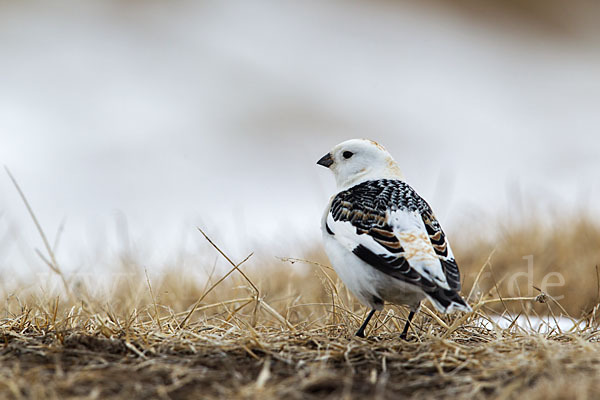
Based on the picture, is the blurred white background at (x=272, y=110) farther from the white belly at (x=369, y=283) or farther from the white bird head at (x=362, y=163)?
the white belly at (x=369, y=283)

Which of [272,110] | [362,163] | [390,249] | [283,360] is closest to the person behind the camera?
[283,360]

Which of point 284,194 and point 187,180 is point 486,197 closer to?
point 284,194

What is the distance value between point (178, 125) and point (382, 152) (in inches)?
384

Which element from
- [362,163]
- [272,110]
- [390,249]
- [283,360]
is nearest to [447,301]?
[390,249]

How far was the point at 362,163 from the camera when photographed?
360 cm

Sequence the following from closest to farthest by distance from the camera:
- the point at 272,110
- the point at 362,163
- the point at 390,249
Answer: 1. the point at 390,249
2. the point at 362,163
3. the point at 272,110

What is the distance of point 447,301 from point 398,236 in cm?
36

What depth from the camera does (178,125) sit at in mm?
12969

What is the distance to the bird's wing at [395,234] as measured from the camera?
2861 millimetres

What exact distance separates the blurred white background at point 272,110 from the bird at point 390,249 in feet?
8.54

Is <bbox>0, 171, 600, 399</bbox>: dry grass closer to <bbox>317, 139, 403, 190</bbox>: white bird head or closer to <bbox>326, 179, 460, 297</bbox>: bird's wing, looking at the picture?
<bbox>326, 179, 460, 297</bbox>: bird's wing

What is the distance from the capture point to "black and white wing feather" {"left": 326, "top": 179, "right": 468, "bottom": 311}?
283 centimetres

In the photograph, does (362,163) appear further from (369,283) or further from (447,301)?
(447,301)

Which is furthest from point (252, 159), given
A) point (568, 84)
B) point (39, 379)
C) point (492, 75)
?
point (39, 379)
